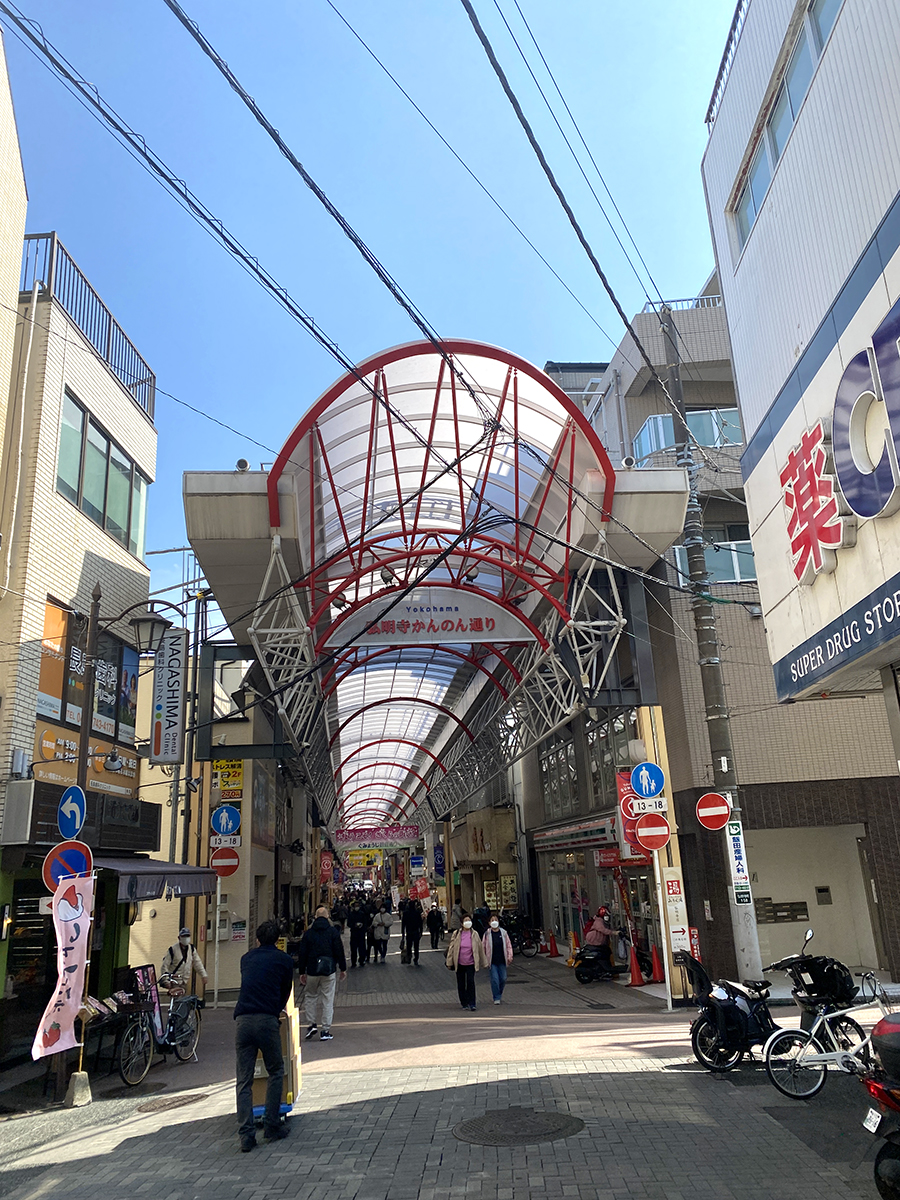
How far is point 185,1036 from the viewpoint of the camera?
11.5m

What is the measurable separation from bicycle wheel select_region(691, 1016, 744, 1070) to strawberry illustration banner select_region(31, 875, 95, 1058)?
6588 millimetres

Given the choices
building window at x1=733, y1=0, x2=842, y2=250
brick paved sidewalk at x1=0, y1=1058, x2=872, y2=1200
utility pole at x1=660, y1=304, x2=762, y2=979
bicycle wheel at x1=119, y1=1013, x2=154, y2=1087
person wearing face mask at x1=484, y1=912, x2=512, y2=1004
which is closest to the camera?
brick paved sidewalk at x1=0, y1=1058, x2=872, y2=1200

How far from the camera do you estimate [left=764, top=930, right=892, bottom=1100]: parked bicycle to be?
7656 millimetres

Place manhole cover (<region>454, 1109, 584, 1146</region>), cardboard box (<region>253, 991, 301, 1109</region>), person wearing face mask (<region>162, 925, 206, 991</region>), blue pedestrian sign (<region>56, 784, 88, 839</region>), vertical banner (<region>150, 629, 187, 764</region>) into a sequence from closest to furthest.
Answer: manhole cover (<region>454, 1109, 584, 1146</region>) → cardboard box (<region>253, 991, 301, 1109</region>) → blue pedestrian sign (<region>56, 784, 88, 839</region>) → person wearing face mask (<region>162, 925, 206, 991</region>) → vertical banner (<region>150, 629, 187, 764</region>)

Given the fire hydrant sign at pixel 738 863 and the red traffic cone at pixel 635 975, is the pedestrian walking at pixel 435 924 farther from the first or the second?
the fire hydrant sign at pixel 738 863

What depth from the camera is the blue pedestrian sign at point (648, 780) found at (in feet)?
45.4

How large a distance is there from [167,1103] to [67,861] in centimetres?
276

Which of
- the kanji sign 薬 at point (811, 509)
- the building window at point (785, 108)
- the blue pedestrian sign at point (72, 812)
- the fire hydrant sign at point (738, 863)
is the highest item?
the building window at point (785, 108)

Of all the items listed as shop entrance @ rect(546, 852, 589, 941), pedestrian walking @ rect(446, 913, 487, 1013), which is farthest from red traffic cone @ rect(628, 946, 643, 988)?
shop entrance @ rect(546, 852, 589, 941)

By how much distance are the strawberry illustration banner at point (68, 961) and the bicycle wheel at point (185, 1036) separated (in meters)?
2.40

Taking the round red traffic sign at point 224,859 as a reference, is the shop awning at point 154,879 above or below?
below

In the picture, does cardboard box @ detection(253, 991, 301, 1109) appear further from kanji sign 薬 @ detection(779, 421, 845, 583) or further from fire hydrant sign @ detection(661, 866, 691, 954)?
fire hydrant sign @ detection(661, 866, 691, 954)

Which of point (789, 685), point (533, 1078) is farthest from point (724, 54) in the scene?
point (533, 1078)

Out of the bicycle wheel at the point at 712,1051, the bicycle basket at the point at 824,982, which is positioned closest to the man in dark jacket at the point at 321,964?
the bicycle wheel at the point at 712,1051
